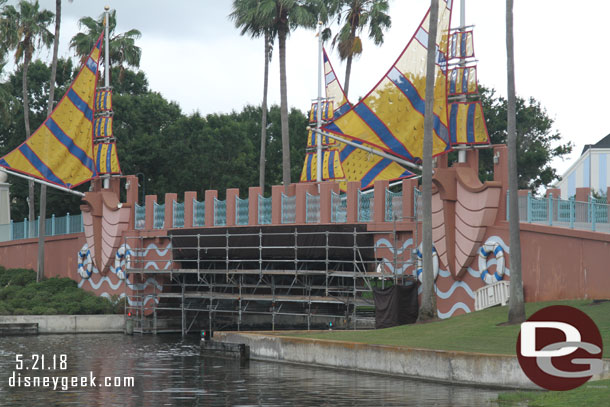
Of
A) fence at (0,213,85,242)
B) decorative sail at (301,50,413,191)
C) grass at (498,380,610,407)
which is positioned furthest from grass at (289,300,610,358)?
fence at (0,213,85,242)

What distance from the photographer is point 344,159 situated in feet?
166

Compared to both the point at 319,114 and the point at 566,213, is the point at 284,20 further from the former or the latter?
the point at 566,213

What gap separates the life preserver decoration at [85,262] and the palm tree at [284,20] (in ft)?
36.3

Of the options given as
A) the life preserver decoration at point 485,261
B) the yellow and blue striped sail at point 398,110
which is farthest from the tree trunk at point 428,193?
the yellow and blue striped sail at point 398,110

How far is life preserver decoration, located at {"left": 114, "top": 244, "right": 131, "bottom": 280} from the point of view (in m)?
46.7

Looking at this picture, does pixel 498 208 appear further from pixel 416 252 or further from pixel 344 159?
pixel 344 159

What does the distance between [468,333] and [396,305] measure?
6.49 meters

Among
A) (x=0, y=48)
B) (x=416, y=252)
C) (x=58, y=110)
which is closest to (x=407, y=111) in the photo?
(x=416, y=252)

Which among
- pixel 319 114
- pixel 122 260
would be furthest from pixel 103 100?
pixel 319 114

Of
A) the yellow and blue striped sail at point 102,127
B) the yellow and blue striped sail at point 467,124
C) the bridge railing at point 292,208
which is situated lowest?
the bridge railing at point 292,208

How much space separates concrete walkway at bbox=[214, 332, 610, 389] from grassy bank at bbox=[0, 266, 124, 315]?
1595cm

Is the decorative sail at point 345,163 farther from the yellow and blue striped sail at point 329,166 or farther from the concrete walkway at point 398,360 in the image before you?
the concrete walkway at point 398,360

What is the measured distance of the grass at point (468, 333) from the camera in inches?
944

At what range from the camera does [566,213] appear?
29.0 m
